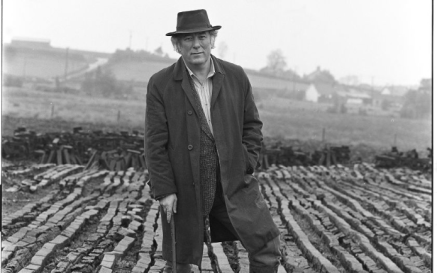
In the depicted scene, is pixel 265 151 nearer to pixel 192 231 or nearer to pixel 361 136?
pixel 361 136

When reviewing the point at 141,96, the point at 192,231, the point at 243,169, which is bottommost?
the point at 192,231

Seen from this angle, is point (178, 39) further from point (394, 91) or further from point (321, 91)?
point (394, 91)

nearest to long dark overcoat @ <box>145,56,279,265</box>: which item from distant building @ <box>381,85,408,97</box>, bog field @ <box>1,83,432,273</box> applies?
bog field @ <box>1,83,432,273</box>

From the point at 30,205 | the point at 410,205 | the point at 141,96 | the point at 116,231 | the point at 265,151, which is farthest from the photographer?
the point at 141,96

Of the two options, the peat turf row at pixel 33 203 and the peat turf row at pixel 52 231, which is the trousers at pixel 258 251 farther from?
the peat turf row at pixel 33 203

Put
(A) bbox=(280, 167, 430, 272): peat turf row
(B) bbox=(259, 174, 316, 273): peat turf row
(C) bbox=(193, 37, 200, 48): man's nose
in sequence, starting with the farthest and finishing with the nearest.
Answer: (A) bbox=(280, 167, 430, 272): peat turf row < (B) bbox=(259, 174, 316, 273): peat turf row < (C) bbox=(193, 37, 200, 48): man's nose

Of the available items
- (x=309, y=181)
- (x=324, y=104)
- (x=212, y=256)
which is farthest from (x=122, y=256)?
(x=324, y=104)

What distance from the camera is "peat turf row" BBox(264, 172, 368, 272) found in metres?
5.12

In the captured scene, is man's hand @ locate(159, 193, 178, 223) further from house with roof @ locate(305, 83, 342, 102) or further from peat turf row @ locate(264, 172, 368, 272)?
house with roof @ locate(305, 83, 342, 102)

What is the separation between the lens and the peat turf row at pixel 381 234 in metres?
5.22

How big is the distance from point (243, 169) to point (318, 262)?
1.76 m

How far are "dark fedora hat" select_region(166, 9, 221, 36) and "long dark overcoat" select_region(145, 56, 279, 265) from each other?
7.3 inches

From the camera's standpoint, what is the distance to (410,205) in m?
7.93

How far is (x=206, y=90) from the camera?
3619mm
